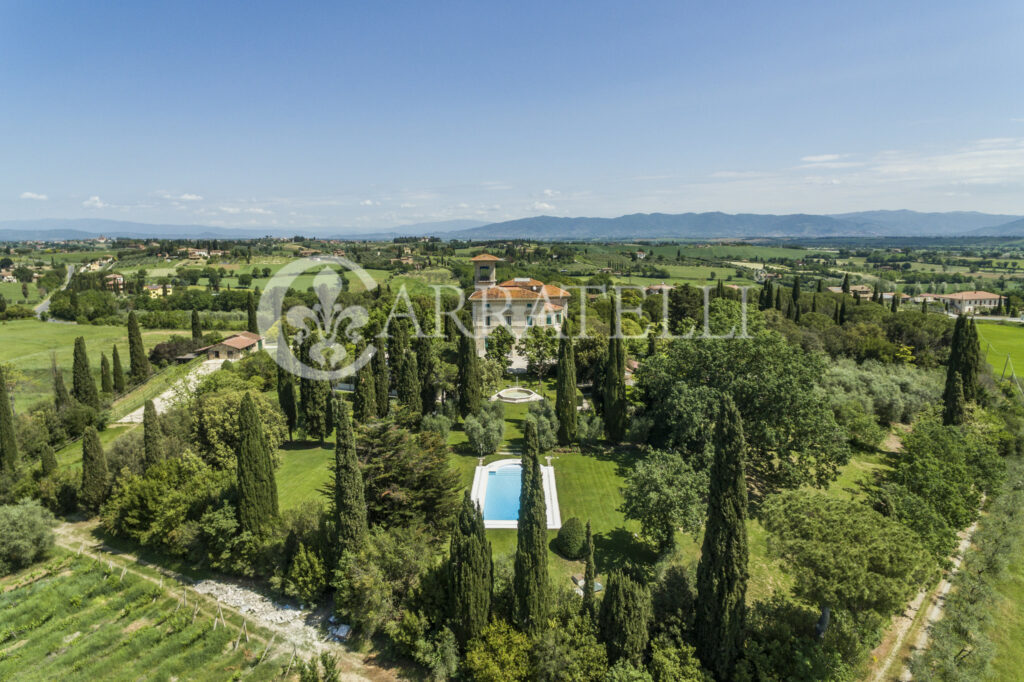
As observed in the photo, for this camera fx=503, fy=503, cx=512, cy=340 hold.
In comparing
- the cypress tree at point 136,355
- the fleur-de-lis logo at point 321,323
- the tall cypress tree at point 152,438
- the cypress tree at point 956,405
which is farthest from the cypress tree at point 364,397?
the cypress tree at point 956,405

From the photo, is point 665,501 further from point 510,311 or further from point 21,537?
point 510,311

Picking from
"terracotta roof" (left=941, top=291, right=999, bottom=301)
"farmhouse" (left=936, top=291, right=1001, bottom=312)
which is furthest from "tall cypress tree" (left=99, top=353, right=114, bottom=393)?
"terracotta roof" (left=941, top=291, right=999, bottom=301)

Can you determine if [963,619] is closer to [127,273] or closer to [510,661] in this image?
[510,661]

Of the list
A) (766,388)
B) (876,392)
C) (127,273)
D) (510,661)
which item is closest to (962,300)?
(876,392)

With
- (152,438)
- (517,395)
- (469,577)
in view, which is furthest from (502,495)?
(152,438)

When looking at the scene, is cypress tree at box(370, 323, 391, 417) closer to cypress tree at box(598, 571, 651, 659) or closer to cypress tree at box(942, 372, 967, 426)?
cypress tree at box(598, 571, 651, 659)

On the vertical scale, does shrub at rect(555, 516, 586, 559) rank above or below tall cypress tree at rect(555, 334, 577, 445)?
below
